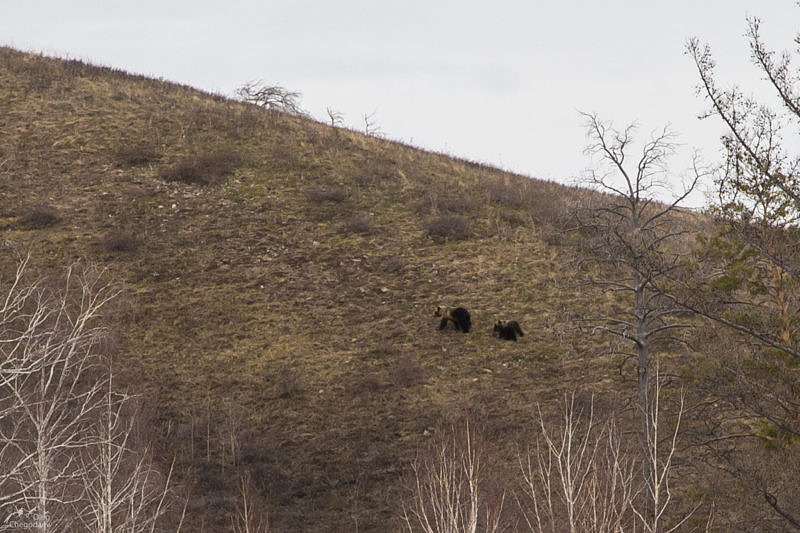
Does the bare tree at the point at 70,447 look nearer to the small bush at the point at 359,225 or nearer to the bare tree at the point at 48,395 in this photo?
the bare tree at the point at 48,395

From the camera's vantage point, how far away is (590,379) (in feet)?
69.1

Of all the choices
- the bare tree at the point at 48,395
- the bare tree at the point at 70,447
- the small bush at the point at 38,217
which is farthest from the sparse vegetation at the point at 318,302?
the bare tree at the point at 48,395

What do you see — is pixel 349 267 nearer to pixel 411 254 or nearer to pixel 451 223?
pixel 411 254

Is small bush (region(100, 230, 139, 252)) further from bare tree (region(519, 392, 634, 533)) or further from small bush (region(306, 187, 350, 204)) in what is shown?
bare tree (region(519, 392, 634, 533))

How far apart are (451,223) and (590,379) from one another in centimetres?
1043

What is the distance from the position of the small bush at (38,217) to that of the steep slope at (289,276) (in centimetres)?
8

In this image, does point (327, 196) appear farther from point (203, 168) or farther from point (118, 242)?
point (118, 242)

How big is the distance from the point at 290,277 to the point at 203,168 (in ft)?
28.7

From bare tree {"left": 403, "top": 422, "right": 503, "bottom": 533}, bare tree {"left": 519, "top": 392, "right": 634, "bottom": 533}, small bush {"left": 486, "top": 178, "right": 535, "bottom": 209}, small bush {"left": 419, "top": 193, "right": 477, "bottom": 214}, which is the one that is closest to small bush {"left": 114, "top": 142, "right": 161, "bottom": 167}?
small bush {"left": 419, "top": 193, "right": 477, "bottom": 214}

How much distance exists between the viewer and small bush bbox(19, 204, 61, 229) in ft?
90.5

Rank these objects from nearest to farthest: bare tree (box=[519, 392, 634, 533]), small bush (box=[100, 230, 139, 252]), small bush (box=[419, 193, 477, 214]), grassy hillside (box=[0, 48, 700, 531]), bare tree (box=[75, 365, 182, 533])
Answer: bare tree (box=[75, 365, 182, 533]) → bare tree (box=[519, 392, 634, 533]) → grassy hillside (box=[0, 48, 700, 531]) → small bush (box=[100, 230, 139, 252]) → small bush (box=[419, 193, 477, 214])

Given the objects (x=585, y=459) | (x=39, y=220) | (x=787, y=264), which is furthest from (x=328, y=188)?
(x=787, y=264)

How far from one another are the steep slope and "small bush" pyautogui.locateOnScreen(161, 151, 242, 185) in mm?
104

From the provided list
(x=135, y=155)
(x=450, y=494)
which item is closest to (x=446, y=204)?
(x=135, y=155)
